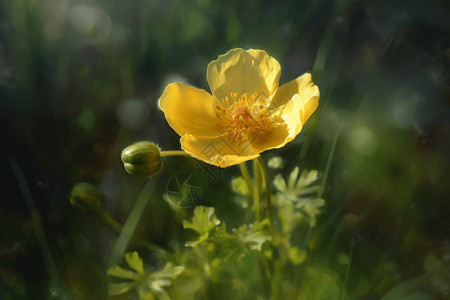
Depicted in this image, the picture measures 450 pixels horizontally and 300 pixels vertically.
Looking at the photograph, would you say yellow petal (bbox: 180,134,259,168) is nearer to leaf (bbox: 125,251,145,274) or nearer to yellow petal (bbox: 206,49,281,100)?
yellow petal (bbox: 206,49,281,100)

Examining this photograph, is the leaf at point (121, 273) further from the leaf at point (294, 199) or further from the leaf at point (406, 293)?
the leaf at point (406, 293)

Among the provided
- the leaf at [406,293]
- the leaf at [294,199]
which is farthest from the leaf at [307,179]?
the leaf at [406,293]

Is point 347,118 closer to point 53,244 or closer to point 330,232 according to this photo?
point 330,232

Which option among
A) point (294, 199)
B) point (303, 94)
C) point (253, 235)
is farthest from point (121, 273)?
point (303, 94)

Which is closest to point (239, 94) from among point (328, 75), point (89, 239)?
point (328, 75)

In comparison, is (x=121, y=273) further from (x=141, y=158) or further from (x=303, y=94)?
(x=303, y=94)

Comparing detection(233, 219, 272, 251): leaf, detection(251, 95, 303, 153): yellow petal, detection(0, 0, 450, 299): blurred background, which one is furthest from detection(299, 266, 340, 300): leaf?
detection(251, 95, 303, 153): yellow petal
